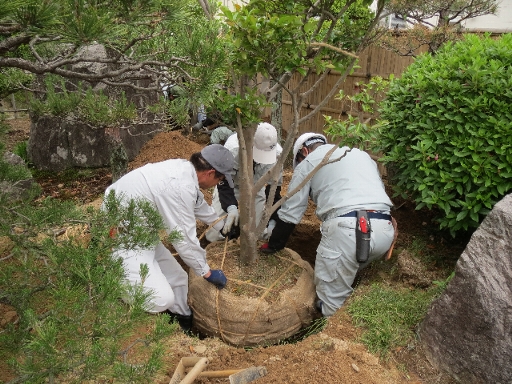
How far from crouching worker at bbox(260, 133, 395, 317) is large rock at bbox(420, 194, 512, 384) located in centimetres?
85

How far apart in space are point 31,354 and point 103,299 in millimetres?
250

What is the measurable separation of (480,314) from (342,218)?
1.27 meters

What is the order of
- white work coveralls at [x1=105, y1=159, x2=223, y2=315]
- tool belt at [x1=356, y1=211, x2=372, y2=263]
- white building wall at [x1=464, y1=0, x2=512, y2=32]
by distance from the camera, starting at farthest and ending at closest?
white building wall at [x1=464, y1=0, x2=512, y2=32] → tool belt at [x1=356, y1=211, x2=372, y2=263] → white work coveralls at [x1=105, y1=159, x2=223, y2=315]

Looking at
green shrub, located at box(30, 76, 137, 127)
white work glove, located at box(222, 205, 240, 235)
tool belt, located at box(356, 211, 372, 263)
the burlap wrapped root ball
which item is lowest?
the burlap wrapped root ball

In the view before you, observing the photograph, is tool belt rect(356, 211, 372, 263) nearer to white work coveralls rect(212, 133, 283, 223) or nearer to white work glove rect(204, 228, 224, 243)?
white work coveralls rect(212, 133, 283, 223)

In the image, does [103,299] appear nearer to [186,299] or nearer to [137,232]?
[137,232]

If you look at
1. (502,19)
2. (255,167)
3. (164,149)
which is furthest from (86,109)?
(502,19)

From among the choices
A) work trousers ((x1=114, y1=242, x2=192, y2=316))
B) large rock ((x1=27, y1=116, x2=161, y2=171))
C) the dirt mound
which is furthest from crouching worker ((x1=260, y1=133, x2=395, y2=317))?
large rock ((x1=27, y1=116, x2=161, y2=171))

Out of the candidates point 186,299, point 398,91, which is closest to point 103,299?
point 186,299

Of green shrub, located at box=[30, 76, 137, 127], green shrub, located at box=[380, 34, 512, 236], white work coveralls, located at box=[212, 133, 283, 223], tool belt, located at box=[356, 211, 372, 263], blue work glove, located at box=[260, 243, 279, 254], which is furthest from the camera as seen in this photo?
white work coveralls, located at box=[212, 133, 283, 223]

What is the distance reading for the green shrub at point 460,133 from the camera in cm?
301

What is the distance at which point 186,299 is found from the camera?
12.8 ft

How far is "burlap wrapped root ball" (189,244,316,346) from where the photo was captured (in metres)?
3.34

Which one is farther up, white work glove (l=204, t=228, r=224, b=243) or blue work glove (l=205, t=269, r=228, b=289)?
Answer: blue work glove (l=205, t=269, r=228, b=289)
